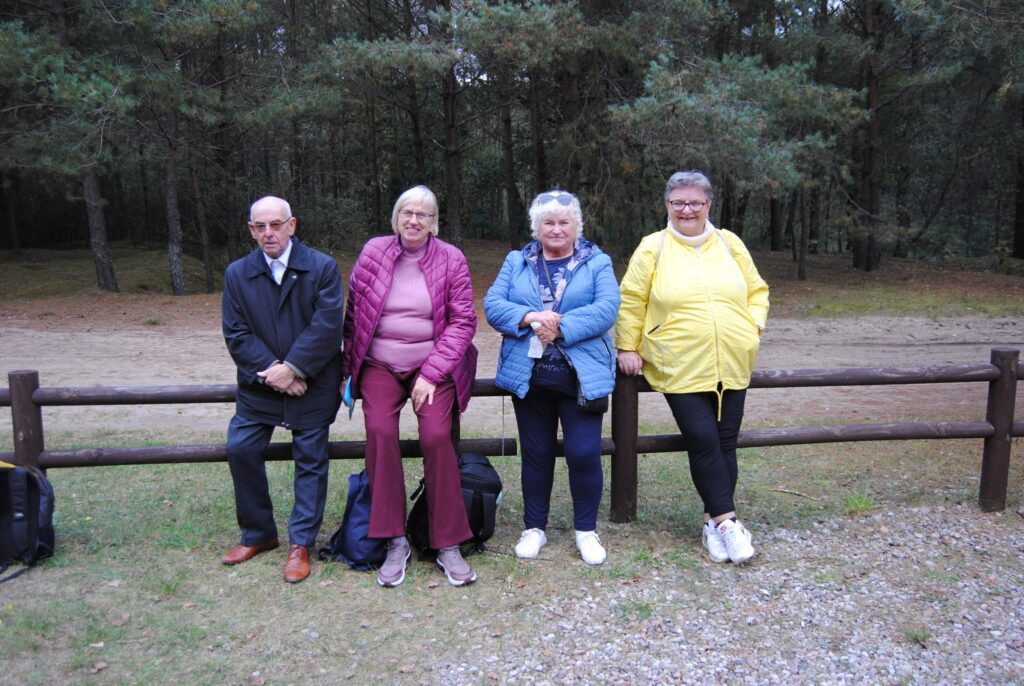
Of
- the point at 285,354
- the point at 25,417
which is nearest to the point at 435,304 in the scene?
the point at 285,354

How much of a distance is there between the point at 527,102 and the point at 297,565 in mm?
18970

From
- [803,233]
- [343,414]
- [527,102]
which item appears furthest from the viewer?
[527,102]

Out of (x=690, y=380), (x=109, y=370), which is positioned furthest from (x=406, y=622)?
(x=109, y=370)

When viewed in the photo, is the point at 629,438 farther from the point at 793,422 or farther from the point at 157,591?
the point at 793,422

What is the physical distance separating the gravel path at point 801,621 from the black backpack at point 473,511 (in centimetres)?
61

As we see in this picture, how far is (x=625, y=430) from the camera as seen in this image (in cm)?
458

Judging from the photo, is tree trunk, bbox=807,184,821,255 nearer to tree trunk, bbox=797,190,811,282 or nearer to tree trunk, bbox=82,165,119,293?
tree trunk, bbox=797,190,811,282

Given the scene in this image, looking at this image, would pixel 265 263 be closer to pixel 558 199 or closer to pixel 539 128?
pixel 558 199

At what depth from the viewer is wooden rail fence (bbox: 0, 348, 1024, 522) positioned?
4340 mm

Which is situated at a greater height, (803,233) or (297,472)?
(803,233)

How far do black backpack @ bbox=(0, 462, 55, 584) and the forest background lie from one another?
11.1 metres

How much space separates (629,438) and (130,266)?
2179 cm

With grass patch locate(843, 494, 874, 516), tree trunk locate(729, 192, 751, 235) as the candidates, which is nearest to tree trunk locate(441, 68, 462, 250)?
tree trunk locate(729, 192, 751, 235)

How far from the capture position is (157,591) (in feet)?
12.7
